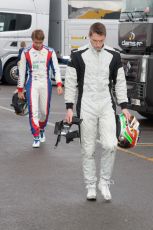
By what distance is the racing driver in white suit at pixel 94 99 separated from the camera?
7578mm

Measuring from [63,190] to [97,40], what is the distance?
1681mm

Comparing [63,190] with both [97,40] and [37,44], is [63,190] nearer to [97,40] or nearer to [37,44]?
[97,40]

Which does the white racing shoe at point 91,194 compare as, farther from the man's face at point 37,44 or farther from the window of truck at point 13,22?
the window of truck at point 13,22

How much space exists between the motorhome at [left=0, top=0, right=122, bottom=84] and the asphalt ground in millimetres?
13403

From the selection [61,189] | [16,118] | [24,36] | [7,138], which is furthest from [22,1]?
[61,189]

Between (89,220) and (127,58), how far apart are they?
302 inches

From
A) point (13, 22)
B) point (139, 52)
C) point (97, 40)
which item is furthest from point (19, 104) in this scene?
point (13, 22)

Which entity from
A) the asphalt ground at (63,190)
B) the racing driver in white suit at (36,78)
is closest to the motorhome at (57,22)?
the asphalt ground at (63,190)

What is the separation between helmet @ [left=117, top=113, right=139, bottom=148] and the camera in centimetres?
764

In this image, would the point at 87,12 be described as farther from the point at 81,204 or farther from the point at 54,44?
the point at 81,204

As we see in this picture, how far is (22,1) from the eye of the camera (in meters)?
26.1

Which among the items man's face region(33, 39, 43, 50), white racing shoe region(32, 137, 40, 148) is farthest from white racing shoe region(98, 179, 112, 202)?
man's face region(33, 39, 43, 50)

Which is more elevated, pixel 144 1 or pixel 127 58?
pixel 144 1

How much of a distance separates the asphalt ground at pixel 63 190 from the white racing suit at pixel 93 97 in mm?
434
